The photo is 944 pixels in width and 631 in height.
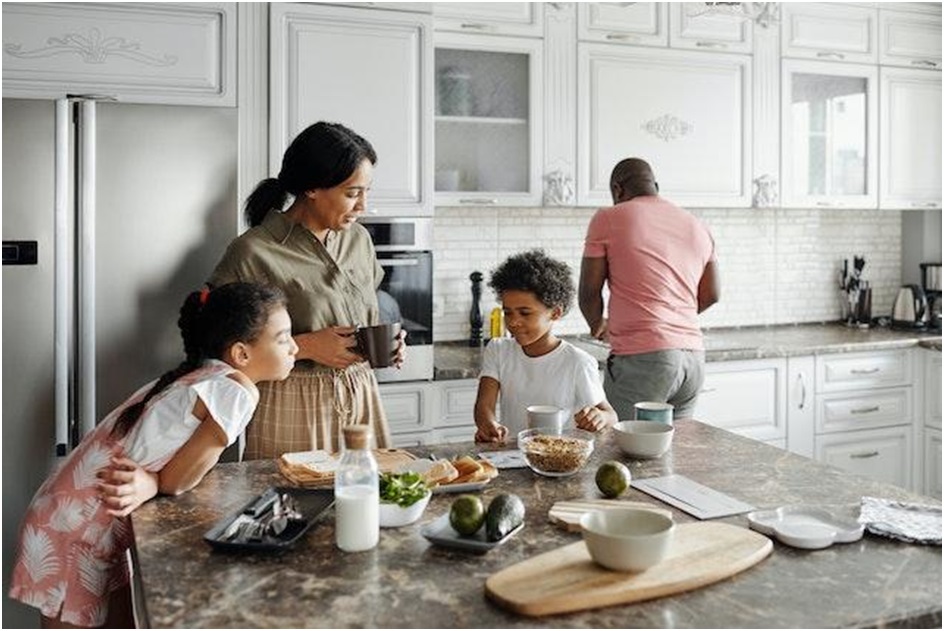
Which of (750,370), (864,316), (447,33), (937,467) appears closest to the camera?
(447,33)

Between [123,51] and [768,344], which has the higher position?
[123,51]

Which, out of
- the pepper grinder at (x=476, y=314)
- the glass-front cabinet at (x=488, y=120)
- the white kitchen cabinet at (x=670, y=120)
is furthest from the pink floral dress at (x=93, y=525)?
the white kitchen cabinet at (x=670, y=120)

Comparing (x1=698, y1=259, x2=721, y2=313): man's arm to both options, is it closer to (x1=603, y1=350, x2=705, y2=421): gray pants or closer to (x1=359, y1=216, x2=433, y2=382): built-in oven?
(x1=603, y1=350, x2=705, y2=421): gray pants

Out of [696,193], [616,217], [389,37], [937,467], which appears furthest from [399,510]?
[937,467]

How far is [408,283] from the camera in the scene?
3.33 m

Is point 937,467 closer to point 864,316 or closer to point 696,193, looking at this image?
point 864,316

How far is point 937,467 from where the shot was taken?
4340 mm

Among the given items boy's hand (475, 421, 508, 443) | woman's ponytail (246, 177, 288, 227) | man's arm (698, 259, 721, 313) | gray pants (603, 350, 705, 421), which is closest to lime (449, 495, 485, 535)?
boy's hand (475, 421, 508, 443)

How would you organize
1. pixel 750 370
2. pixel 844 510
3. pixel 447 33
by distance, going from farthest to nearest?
pixel 750 370, pixel 447 33, pixel 844 510

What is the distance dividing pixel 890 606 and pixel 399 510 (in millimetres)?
734

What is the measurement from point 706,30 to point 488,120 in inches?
43.5

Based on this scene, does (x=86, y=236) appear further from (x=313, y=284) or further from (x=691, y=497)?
(x=691, y=497)

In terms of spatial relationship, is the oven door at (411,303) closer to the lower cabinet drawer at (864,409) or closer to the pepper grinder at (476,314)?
the pepper grinder at (476,314)

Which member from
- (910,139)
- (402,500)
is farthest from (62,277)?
(910,139)
